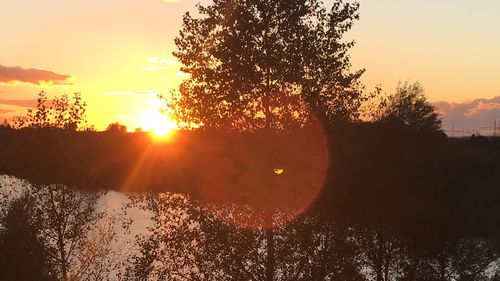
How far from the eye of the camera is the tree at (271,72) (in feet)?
85.9

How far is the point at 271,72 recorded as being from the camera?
26.5m

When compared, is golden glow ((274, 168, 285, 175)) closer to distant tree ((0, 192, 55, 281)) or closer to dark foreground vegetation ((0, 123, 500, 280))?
dark foreground vegetation ((0, 123, 500, 280))

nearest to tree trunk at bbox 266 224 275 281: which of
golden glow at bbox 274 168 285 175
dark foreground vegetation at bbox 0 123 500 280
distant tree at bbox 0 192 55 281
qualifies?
dark foreground vegetation at bbox 0 123 500 280

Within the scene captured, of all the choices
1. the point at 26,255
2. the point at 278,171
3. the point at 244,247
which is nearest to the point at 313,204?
the point at 278,171

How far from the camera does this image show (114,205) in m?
106

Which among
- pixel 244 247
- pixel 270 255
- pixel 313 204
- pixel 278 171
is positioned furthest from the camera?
pixel 313 204

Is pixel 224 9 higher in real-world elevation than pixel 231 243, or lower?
higher

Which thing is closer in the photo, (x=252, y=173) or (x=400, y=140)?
(x=252, y=173)

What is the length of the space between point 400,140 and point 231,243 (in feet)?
89.8

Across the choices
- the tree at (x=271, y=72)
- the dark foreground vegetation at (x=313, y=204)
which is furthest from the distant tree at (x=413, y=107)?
the tree at (x=271, y=72)

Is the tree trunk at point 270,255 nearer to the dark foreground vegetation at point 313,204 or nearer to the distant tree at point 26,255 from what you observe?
the dark foreground vegetation at point 313,204

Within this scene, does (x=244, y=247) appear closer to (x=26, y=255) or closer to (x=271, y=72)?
(x=271, y=72)

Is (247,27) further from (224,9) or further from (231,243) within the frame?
(231,243)

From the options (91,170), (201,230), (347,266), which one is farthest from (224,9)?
(91,170)
